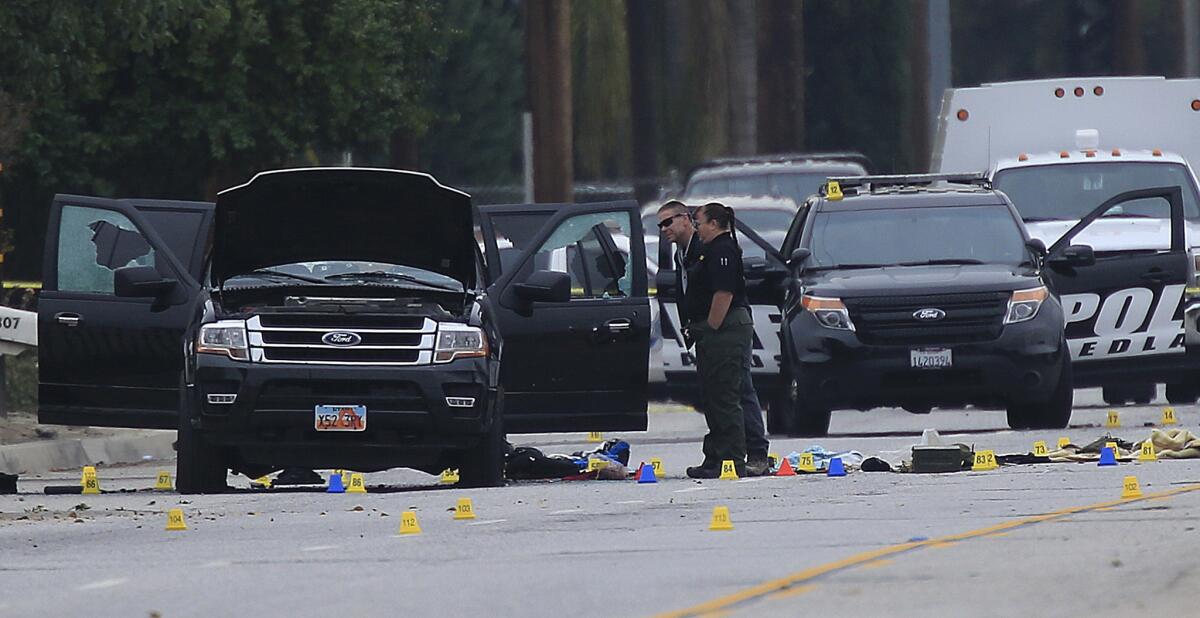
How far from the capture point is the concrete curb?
1823cm

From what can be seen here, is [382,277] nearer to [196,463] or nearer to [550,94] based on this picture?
[196,463]

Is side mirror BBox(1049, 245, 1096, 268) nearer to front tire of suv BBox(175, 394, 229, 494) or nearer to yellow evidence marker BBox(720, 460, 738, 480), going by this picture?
yellow evidence marker BBox(720, 460, 738, 480)

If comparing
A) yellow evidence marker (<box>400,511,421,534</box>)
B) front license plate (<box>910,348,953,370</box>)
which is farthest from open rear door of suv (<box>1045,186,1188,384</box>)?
yellow evidence marker (<box>400,511,421,534</box>)

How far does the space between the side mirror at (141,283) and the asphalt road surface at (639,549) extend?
1.17 m

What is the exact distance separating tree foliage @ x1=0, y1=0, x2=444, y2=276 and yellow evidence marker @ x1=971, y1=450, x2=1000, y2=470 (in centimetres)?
1693

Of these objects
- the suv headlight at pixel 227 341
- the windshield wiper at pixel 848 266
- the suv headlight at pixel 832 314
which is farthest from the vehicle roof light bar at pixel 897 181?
the suv headlight at pixel 227 341

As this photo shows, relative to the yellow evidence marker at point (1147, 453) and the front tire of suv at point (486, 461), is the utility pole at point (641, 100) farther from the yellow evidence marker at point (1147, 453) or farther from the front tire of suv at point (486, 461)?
the front tire of suv at point (486, 461)

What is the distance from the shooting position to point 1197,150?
24188mm

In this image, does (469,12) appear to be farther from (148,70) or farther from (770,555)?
(770,555)

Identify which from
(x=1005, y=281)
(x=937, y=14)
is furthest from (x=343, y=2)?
(x=1005, y=281)

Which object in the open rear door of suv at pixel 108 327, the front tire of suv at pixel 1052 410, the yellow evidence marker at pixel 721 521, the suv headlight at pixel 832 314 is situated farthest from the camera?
the front tire of suv at pixel 1052 410

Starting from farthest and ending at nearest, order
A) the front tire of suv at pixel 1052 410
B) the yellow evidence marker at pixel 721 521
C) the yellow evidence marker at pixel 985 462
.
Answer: the front tire of suv at pixel 1052 410 < the yellow evidence marker at pixel 985 462 < the yellow evidence marker at pixel 721 521

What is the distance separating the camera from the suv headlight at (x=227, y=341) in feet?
46.3

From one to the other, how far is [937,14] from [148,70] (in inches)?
476
